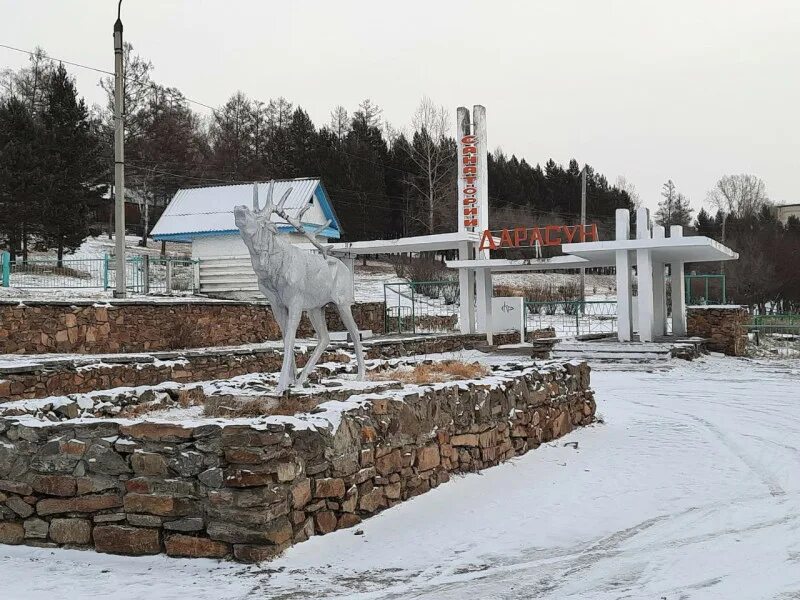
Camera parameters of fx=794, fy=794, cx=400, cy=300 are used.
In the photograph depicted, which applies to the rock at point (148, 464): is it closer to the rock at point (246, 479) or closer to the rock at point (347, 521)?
the rock at point (246, 479)

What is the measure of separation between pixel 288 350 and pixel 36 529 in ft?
10.4

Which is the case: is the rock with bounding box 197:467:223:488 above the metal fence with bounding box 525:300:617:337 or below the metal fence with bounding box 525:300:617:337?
below

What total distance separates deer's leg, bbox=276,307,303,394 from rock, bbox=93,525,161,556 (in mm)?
2798

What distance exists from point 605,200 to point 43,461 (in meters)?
71.3

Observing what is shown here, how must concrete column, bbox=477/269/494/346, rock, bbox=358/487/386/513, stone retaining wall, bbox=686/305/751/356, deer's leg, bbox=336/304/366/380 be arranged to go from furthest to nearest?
concrete column, bbox=477/269/494/346 < stone retaining wall, bbox=686/305/751/356 < deer's leg, bbox=336/304/366/380 < rock, bbox=358/487/386/513

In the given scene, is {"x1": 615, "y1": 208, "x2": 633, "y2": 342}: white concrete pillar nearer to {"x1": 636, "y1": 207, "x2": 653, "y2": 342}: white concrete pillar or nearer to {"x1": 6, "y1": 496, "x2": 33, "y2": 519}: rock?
{"x1": 636, "y1": 207, "x2": 653, "y2": 342}: white concrete pillar

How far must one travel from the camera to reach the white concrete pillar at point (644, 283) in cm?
2177

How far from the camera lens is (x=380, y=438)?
267 inches

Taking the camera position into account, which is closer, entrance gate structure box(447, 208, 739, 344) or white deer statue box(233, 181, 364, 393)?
white deer statue box(233, 181, 364, 393)

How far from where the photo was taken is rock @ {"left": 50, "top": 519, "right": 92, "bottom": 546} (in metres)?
5.69

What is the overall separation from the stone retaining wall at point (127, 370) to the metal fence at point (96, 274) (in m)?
7.95

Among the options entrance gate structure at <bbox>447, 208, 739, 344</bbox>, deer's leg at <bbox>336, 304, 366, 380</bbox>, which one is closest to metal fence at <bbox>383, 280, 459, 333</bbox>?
entrance gate structure at <bbox>447, 208, 739, 344</bbox>

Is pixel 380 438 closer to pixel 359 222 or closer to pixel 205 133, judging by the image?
pixel 359 222

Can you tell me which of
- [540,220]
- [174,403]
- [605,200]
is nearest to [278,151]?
[540,220]
